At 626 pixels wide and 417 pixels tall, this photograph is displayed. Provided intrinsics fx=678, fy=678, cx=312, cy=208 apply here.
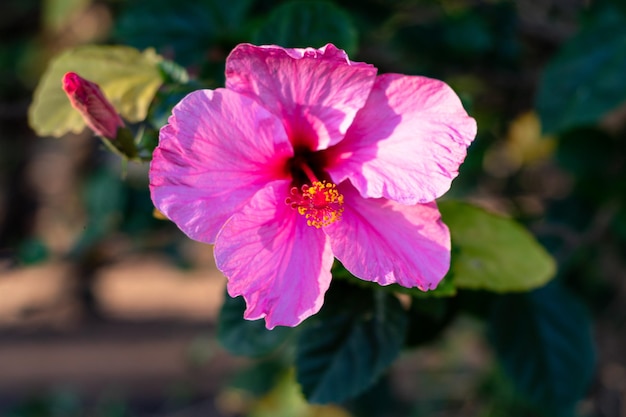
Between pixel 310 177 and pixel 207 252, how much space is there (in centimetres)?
275

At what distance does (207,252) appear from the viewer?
351 centimetres

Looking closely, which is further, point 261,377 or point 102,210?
point 261,377

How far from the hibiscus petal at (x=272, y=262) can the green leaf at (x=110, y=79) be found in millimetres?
328

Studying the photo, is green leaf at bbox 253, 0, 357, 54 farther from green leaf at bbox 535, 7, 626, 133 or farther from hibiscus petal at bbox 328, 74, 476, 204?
green leaf at bbox 535, 7, 626, 133

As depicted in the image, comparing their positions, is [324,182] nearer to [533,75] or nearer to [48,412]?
[533,75]

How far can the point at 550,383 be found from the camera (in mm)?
1288

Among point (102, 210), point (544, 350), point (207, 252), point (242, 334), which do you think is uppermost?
point (242, 334)

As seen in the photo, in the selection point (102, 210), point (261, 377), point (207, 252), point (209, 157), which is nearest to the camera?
point (209, 157)

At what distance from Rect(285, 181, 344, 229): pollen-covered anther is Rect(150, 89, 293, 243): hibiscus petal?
0.06 m

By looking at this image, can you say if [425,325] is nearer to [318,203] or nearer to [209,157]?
[318,203]

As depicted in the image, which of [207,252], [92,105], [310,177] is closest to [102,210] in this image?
[92,105]

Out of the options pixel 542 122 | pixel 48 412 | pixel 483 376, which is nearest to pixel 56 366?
pixel 48 412

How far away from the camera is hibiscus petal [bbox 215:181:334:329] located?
729 millimetres

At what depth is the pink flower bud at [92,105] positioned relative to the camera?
31.6 inches
